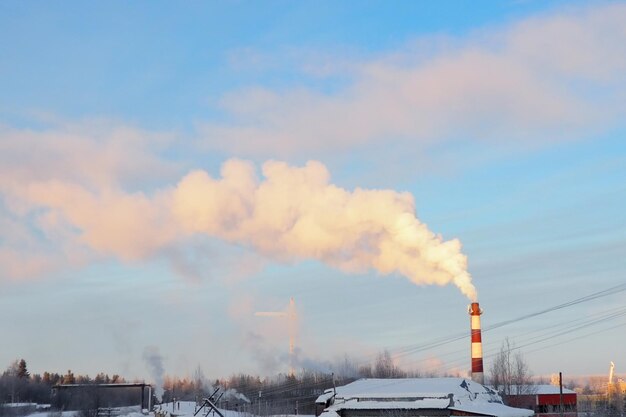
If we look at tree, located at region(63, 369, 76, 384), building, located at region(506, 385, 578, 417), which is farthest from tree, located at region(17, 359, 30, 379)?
building, located at region(506, 385, 578, 417)

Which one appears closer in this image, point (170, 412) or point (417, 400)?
point (417, 400)

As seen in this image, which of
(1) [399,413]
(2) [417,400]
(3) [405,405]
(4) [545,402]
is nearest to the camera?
(1) [399,413]

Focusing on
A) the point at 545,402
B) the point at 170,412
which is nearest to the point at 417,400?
the point at 545,402

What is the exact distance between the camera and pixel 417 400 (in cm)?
6006

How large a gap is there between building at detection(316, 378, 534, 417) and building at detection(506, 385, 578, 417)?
1941 cm

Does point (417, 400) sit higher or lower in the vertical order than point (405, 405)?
higher

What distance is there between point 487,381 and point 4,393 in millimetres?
78873

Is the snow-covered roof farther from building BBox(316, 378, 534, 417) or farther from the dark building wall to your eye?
the dark building wall

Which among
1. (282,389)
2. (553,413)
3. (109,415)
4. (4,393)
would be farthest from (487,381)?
(4,393)

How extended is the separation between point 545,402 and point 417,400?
2930 centimetres

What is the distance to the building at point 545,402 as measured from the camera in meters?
81.7

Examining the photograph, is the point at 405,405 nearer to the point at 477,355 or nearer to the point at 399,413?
the point at 399,413

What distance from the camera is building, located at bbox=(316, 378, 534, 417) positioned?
5884 centimetres

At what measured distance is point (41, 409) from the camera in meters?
113
